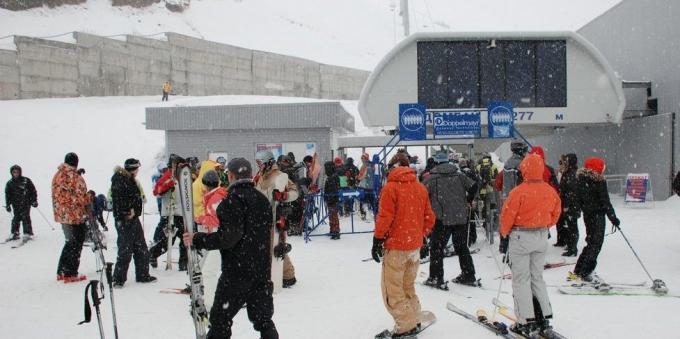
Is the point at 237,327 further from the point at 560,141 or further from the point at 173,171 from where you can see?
the point at 560,141

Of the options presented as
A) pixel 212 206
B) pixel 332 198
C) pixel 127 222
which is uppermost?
pixel 212 206

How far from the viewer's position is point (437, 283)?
7688 millimetres

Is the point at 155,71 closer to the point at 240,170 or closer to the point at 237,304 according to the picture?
the point at 240,170

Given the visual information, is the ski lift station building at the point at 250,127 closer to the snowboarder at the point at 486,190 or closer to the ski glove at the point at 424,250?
the snowboarder at the point at 486,190

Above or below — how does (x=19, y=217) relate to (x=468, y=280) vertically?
above

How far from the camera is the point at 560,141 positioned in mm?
26438

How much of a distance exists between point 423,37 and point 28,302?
43.1 ft

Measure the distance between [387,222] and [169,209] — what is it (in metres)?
4.96

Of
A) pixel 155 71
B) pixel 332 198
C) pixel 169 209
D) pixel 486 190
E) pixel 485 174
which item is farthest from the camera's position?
pixel 155 71

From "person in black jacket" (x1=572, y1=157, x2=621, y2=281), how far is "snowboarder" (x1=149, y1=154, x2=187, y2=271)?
6.03 m

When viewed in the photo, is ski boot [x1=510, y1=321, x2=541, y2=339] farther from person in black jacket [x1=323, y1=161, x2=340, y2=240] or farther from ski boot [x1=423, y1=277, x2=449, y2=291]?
person in black jacket [x1=323, y1=161, x2=340, y2=240]

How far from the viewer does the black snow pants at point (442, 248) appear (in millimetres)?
7730

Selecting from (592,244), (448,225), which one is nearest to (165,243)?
(448,225)

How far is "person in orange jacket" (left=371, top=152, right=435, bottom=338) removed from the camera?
5.48 metres
